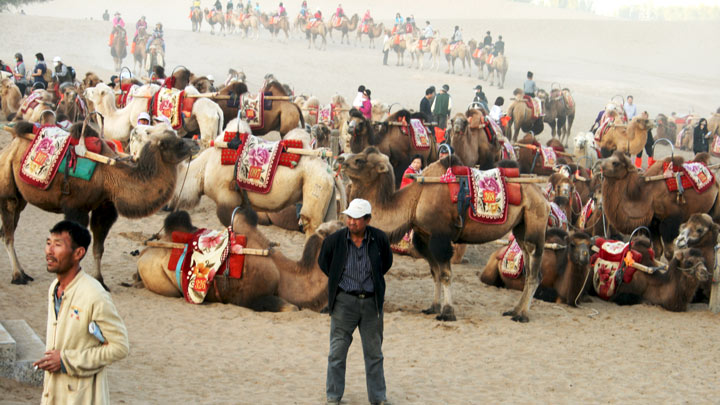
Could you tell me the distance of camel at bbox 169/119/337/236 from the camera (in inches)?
400

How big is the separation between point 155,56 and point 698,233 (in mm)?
25694

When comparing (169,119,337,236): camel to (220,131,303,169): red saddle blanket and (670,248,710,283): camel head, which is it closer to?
(220,131,303,169): red saddle blanket

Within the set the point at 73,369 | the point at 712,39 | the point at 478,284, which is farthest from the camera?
the point at 712,39

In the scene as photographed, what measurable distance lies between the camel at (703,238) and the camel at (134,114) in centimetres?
764

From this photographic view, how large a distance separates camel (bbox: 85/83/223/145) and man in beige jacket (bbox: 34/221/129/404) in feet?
35.1

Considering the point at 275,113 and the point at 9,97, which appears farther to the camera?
the point at 9,97

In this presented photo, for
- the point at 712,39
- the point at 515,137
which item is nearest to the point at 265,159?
the point at 515,137

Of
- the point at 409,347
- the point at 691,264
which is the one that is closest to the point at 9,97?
the point at 409,347

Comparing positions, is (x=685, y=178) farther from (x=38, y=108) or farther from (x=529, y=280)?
(x=38, y=108)

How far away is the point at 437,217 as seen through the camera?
9078 mm

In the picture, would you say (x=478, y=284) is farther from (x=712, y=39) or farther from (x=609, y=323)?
(x=712, y=39)

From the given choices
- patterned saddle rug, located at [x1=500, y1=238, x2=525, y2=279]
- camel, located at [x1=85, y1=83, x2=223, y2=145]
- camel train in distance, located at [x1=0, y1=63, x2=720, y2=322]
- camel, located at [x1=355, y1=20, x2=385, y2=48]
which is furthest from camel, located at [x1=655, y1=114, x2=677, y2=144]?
camel, located at [x1=355, y1=20, x2=385, y2=48]

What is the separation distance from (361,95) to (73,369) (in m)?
17.7

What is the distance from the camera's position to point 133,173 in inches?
353
